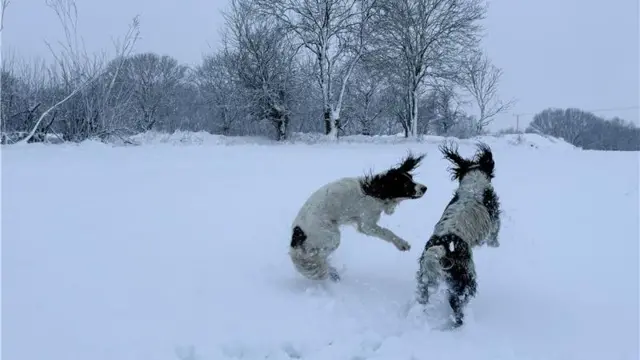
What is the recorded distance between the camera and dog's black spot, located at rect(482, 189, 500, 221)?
4.21 m

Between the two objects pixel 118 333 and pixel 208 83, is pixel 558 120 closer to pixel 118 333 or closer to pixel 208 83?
pixel 208 83

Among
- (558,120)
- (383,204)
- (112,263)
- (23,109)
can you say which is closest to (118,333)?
(112,263)

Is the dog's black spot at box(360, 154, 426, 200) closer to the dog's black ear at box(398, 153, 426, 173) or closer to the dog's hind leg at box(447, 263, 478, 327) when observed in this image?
the dog's black ear at box(398, 153, 426, 173)

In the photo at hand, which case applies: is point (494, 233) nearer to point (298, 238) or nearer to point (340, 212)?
point (340, 212)

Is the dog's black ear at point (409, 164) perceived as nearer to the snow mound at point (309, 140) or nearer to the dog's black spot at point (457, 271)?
the dog's black spot at point (457, 271)

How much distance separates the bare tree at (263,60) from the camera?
955 inches

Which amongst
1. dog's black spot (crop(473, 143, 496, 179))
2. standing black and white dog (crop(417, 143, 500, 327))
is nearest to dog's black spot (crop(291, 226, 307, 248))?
standing black and white dog (crop(417, 143, 500, 327))

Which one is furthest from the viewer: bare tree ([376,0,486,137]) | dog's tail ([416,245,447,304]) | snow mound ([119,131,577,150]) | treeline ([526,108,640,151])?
treeline ([526,108,640,151])

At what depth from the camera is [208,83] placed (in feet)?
112

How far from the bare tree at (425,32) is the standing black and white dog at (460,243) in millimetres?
20118

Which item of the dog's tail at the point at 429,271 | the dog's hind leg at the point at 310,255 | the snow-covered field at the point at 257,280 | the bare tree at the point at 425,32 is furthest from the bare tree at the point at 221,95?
the dog's tail at the point at 429,271

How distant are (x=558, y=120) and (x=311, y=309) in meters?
63.0

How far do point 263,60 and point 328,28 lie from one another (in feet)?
12.6

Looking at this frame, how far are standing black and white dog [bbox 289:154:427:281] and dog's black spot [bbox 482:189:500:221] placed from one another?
0.64 metres
